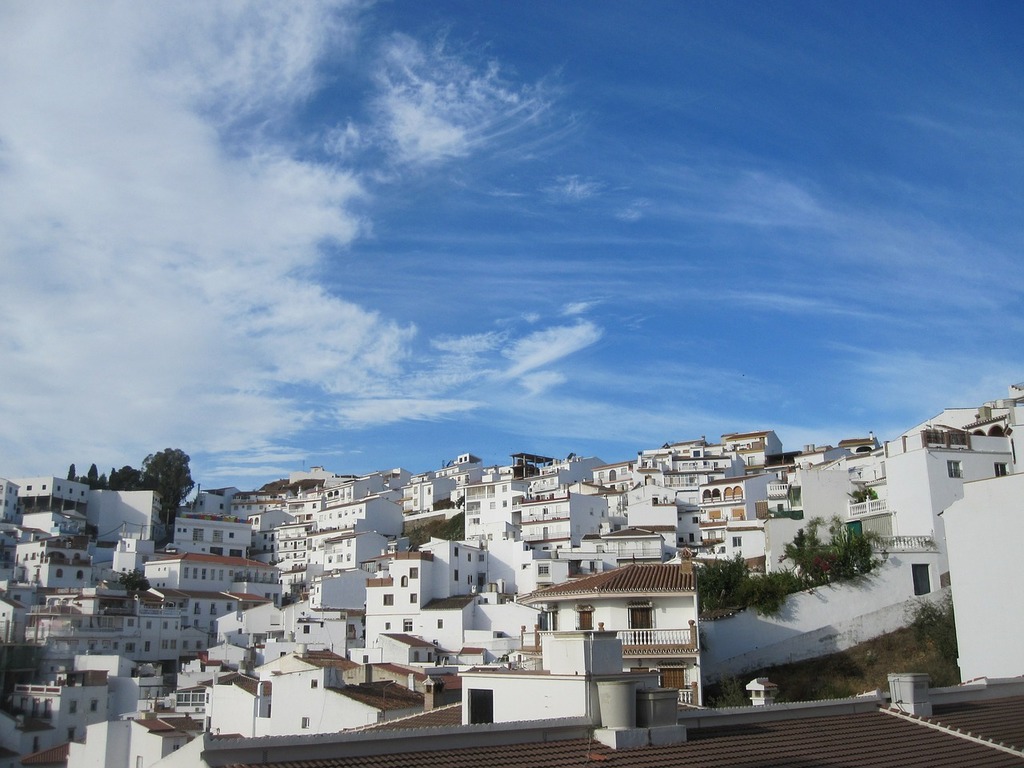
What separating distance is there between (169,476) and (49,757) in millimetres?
75031

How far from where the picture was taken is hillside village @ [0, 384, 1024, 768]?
13055 millimetres

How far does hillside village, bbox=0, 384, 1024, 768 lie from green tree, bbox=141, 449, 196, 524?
9.43 meters

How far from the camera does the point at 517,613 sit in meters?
53.9

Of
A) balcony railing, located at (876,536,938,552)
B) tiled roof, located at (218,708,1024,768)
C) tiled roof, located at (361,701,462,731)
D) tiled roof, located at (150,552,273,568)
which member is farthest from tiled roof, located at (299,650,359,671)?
tiled roof, located at (150,552,273,568)

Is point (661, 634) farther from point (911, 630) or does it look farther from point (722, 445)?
point (722, 445)

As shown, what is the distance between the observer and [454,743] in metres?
10.8

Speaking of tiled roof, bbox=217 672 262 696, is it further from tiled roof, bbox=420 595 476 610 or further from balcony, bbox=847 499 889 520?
balcony, bbox=847 499 889 520

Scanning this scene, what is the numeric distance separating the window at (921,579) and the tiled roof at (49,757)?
112 ft

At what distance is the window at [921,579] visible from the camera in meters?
32.7

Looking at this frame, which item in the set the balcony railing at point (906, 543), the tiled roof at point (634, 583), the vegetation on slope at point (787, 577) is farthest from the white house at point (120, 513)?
the balcony railing at point (906, 543)

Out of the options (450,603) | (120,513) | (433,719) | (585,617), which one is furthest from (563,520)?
(120,513)

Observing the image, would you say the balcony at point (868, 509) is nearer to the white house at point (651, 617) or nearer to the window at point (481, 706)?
the white house at point (651, 617)

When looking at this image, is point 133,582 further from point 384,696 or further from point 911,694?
point 911,694

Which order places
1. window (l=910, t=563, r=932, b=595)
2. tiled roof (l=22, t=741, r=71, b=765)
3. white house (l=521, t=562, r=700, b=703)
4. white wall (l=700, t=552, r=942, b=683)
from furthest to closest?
tiled roof (l=22, t=741, r=71, b=765) → window (l=910, t=563, r=932, b=595) → white wall (l=700, t=552, r=942, b=683) → white house (l=521, t=562, r=700, b=703)
